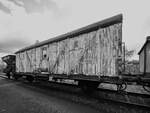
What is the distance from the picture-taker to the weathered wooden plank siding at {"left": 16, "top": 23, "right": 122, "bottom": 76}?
530 cm

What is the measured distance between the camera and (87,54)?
20.9ft

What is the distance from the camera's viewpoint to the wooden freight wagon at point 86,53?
17.4ft

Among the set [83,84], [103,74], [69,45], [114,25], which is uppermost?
[114,25]

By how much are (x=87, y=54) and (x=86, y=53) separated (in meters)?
0.10

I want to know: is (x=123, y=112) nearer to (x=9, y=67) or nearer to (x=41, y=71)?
(x=41, y=71)

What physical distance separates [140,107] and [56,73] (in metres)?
5.40

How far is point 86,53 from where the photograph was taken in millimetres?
6422

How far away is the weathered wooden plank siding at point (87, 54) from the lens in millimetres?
5301

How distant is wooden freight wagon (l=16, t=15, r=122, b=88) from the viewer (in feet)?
17.4

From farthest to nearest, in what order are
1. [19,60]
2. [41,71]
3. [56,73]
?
1. [19,60]
2. [41,71]
3. [56,73]

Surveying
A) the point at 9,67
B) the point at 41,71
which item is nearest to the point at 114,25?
the point at 41,71

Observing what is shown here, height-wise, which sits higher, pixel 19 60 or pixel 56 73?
pixel 19 60

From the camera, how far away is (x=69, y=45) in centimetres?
746

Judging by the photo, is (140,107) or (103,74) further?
(103,74)
